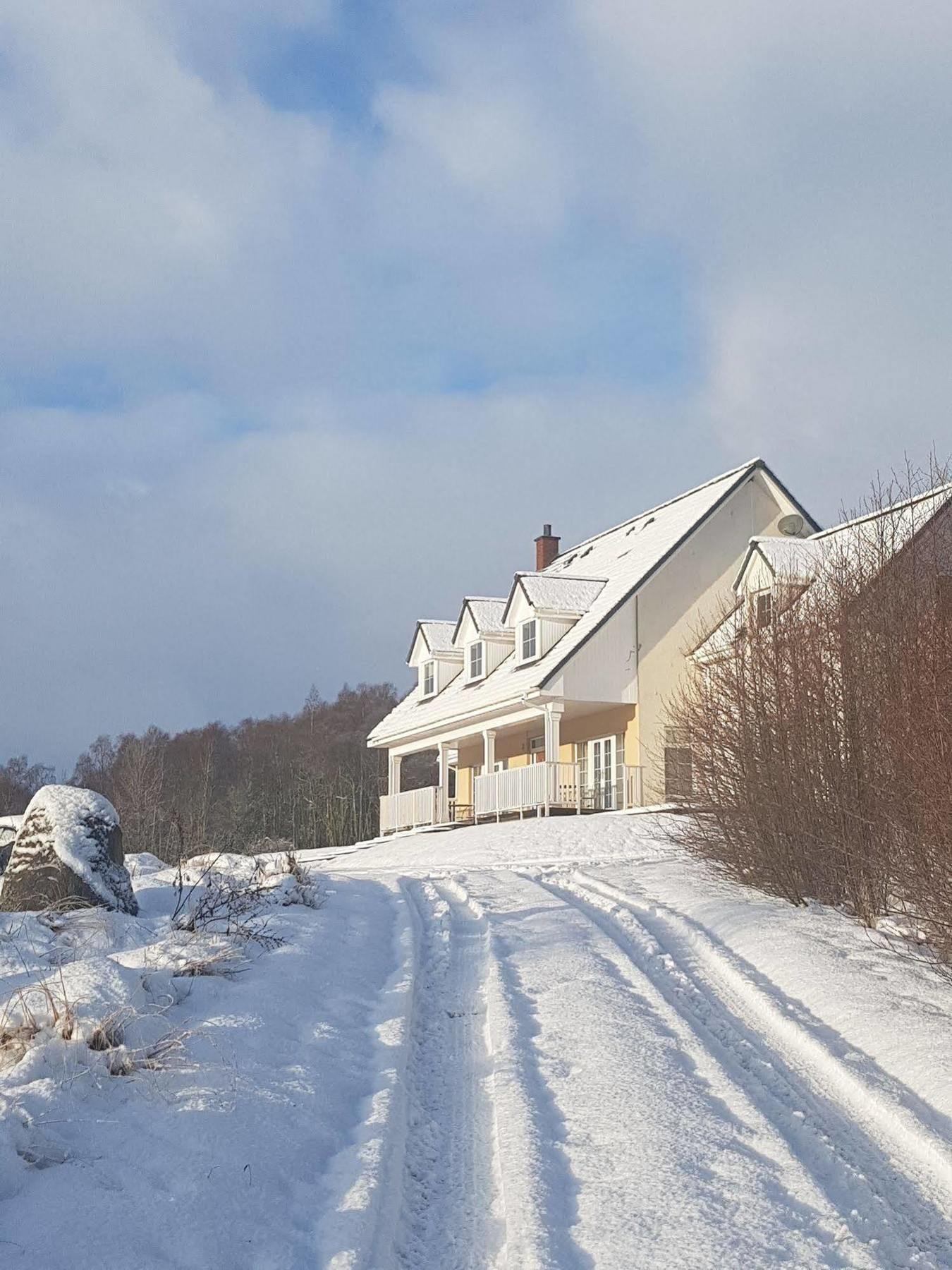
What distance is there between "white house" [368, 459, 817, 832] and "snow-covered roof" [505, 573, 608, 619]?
0.10 feet

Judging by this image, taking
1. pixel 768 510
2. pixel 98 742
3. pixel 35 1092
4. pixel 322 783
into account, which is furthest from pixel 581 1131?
pixel 98 742

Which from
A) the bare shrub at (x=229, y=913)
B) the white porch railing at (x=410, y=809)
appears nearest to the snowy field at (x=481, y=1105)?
the bare shrub at (x=229, y=913)

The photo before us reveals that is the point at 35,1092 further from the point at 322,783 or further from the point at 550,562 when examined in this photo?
the point at 322,783

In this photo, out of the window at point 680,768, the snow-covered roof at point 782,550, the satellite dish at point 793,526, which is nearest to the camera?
the window at point 680,768

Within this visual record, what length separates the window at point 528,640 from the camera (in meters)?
28.5

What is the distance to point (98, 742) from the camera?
226 feet

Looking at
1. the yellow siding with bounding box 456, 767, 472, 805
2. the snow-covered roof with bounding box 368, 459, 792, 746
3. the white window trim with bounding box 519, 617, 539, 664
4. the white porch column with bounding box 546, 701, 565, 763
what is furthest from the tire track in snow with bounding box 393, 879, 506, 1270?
the yellow siding with bounding box 456, 767, 472, 805

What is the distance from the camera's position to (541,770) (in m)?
25.6

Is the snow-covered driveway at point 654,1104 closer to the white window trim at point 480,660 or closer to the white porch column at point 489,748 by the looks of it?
the white porch column at point 489,748

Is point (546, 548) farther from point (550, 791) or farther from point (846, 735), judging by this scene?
point (846, 735)

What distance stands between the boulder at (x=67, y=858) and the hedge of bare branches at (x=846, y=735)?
5923 millimetres

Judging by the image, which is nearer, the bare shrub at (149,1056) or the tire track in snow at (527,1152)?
the tire track in snow at (527,1152)

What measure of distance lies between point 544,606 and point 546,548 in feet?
31.7

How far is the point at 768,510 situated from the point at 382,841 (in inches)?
483
